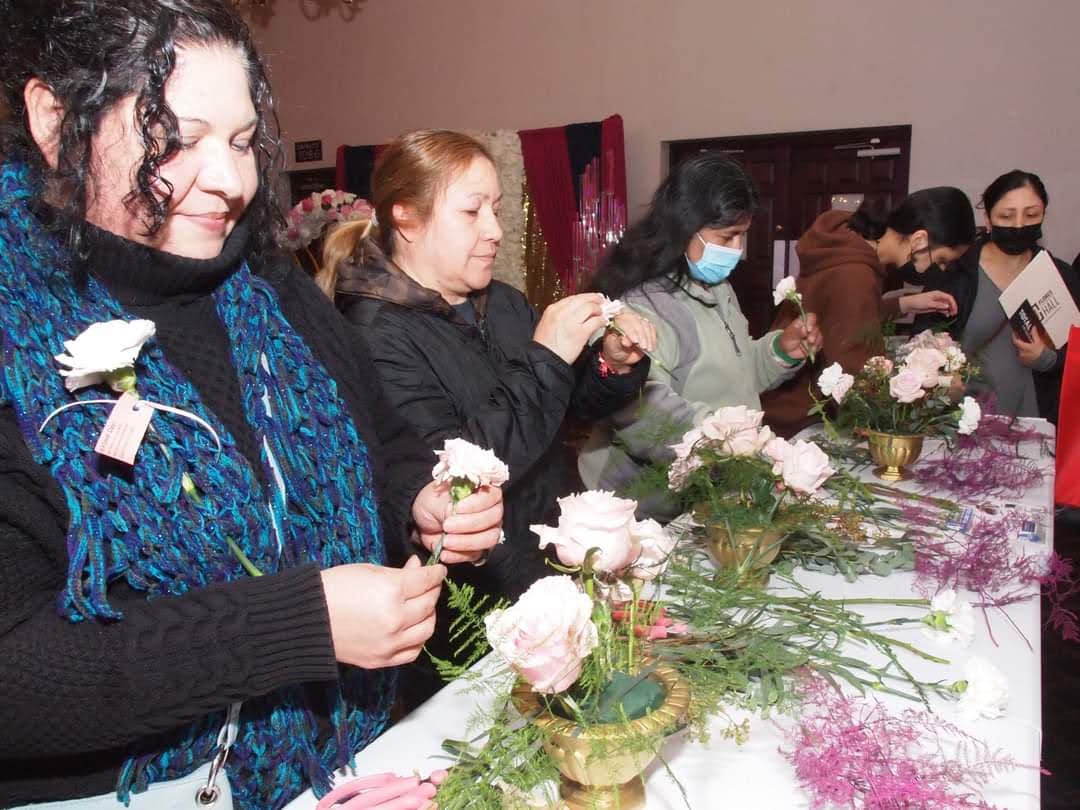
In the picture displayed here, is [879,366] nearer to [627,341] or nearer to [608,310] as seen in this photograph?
[627,341]

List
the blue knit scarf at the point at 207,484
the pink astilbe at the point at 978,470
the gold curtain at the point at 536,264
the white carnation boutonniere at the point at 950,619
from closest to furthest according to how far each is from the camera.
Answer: the blue knit scarf at the point at 207,484, the white carnation boutonniere at the point at 950,619, the pink astilbe at the point at 978,470, the gold curtain at the point at 536,264

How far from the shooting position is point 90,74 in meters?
0.94

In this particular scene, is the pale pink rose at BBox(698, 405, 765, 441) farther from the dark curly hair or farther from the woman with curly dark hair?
the dark curly hair

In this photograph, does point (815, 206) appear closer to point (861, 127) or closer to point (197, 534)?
point (861, 127)

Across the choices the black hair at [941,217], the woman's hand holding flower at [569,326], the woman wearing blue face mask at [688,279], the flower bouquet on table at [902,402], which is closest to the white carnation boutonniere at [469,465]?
the woman's hand holding flower at [569,326]

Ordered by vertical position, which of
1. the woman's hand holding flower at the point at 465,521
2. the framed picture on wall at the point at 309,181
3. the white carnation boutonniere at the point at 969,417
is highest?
the framed picture on wall at the point at 309,181

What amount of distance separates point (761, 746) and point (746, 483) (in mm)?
557

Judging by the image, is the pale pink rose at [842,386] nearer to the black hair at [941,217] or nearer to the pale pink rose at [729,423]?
the pale pink rose at [729,423]

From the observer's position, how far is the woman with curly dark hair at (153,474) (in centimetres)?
88

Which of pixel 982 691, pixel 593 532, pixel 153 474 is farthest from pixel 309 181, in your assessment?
pixel 982 691

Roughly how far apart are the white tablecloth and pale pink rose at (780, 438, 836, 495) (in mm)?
282

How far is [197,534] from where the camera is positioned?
100cm

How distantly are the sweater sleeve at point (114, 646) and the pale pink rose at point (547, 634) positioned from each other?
0.22 metres

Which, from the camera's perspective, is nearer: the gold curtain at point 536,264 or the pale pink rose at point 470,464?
the pale pink rose at point 470,464
